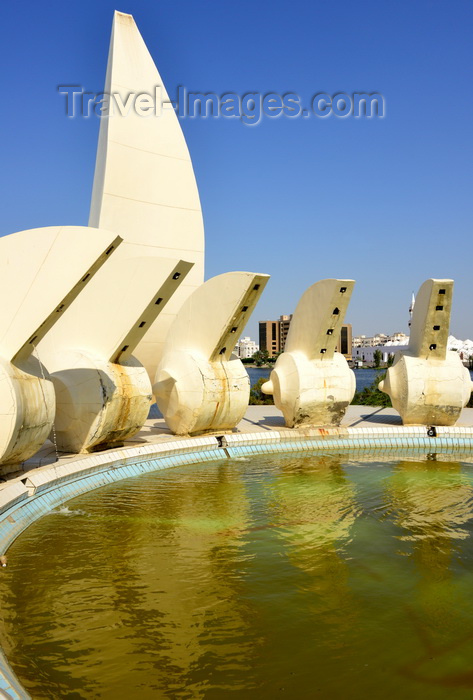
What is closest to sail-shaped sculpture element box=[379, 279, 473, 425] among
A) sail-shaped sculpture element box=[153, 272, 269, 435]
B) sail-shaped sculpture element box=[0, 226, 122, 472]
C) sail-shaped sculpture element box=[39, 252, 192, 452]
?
sail-shaped sculpture element box=[153, 272, 269, 435]

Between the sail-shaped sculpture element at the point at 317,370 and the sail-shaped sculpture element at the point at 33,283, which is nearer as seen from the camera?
the sail-shaped sculpture element at the point at 33,283

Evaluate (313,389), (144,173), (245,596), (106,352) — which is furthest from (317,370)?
(245,596)

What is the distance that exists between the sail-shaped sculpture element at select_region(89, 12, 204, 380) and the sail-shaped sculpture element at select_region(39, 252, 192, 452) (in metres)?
4.29

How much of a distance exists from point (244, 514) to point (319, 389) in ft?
19.9

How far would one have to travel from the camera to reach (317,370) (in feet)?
44.6

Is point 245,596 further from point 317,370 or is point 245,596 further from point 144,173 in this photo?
point 144,173

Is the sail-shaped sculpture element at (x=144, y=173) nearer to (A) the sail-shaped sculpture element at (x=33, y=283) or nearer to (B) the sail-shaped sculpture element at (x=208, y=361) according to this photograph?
(B) the sail-shaped sculpture element at (x=208, y=361)

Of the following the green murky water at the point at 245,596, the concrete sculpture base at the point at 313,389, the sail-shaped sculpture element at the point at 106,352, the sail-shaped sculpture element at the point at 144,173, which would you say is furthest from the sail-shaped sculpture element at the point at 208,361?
the green murky water at the point at 245,596

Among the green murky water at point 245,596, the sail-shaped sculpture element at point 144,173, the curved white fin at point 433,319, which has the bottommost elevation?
the green murky water at point 245,596

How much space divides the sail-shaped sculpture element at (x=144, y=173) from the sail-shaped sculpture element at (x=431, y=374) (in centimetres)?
565

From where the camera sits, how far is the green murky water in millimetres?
3994

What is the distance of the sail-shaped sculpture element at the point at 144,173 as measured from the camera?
49.7 ft

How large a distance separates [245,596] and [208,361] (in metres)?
8.07

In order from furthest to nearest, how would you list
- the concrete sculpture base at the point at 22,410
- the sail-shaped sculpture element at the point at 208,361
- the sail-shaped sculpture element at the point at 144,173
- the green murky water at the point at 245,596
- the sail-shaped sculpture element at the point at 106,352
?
the sail-shaped sculpture element at the point at 144,173
the sail-shaped sculpture element at the point at 208,361
the sail-shaped sculpture element at the point at 106,352
the concrete sculpture base at the point at 22,410
the green murky water at the point at 245,596
